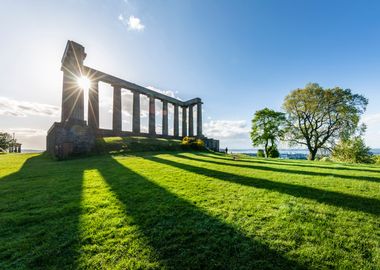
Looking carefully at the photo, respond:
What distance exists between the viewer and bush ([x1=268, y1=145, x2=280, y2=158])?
26.7 m

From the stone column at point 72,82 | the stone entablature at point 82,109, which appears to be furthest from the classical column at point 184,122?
the stone column at point 72,82

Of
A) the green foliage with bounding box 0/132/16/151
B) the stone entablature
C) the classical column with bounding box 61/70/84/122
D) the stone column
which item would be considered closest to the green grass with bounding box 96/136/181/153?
the stone entablature

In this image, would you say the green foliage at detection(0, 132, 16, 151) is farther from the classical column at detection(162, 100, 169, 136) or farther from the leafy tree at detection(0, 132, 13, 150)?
the classical column at detection(162, 100, 169, 136)

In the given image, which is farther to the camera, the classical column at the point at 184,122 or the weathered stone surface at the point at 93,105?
the classical column at the point at 184,122

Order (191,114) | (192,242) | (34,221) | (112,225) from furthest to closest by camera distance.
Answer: (191,114)
(34,221)
(112,225)
(192,242)

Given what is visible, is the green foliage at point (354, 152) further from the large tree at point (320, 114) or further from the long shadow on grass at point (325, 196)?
the long shadow on grass at point (325, 196)

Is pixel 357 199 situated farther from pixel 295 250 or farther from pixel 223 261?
pixel 223 261

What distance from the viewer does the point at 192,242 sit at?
235cm

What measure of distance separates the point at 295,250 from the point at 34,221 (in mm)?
4148

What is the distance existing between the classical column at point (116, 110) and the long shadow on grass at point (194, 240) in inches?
863

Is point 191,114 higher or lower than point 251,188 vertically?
higher

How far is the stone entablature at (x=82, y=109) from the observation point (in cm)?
1383

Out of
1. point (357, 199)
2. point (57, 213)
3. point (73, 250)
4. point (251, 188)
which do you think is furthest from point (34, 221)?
point (357, 199)

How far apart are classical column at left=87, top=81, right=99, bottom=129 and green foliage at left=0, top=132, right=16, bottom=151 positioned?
2768cm
